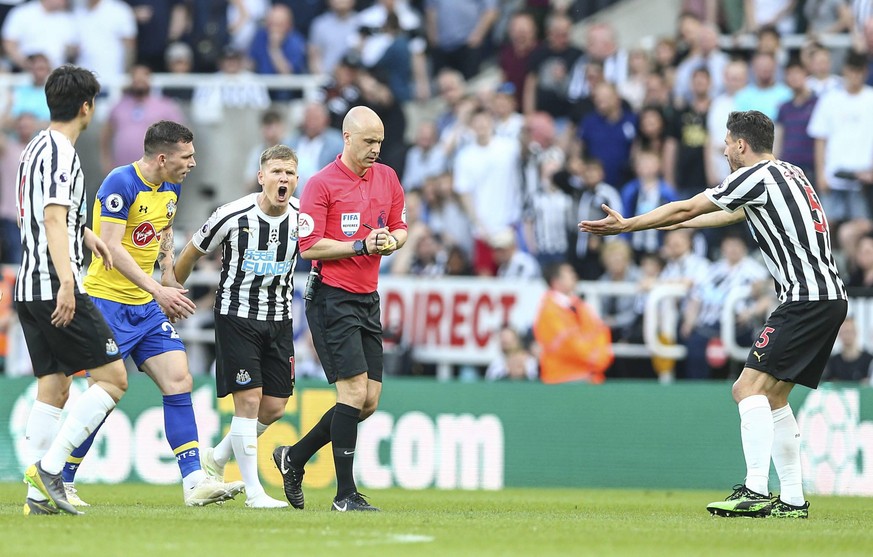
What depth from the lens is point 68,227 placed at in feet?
28.7

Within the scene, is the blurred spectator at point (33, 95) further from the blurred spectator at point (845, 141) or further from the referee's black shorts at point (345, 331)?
the referee's black shorts at point (345, 331)

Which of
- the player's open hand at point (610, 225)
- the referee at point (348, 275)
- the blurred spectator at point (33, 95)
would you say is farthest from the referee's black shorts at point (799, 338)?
the blurred spectator at point (33, 95)

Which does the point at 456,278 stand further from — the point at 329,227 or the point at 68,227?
the point at 68,227

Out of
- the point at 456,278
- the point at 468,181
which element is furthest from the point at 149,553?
the point at 468,181

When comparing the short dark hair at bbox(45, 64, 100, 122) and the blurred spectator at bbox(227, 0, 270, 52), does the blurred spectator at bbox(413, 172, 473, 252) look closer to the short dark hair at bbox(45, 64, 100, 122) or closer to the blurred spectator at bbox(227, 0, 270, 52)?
the blurred spectator at bbox(227, 0, 270, 52)

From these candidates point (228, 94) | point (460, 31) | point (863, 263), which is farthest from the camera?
point (460, 31)

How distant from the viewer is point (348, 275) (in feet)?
31.8

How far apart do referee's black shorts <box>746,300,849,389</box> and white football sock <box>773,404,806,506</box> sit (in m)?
0.36

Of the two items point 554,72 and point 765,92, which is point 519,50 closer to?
point 554,72

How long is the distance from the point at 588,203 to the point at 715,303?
2294mm

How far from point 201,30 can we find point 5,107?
2.95 metres

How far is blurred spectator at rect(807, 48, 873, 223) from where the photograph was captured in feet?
52.9

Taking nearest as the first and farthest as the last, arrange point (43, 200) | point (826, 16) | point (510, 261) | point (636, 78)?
point (43, 200) → point (510, 261) → point (636, 78) → point (826, 16)

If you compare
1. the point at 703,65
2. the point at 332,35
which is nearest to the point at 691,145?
the point at 703,65
